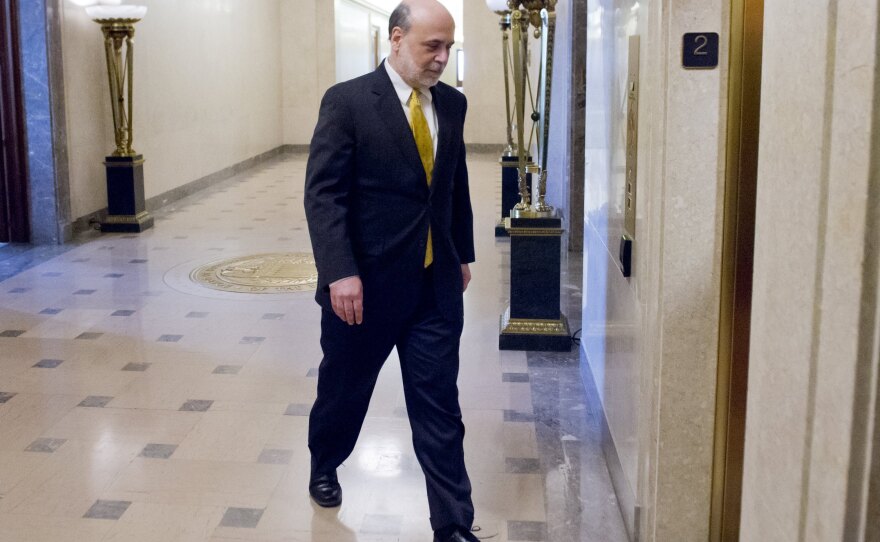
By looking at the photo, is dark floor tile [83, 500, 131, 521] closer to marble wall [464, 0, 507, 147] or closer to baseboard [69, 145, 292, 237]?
baseboard [69, 145, 292, 237]

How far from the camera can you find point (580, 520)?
12.7 ft

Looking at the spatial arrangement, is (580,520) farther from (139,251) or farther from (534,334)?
(139,251)

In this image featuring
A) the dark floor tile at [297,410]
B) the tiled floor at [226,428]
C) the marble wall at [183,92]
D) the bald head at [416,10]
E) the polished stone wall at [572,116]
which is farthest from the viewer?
the marble wall at [183,92]

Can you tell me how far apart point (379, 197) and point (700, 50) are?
3.64ft

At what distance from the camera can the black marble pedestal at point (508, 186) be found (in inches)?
388

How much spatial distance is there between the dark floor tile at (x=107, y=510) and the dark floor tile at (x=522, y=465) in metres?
1.54

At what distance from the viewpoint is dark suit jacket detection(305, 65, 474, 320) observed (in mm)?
3330

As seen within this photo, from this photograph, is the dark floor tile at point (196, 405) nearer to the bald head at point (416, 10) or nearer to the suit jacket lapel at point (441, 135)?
the suit jacket lapel at point (441, 135)

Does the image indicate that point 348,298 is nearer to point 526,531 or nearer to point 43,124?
point 526,531

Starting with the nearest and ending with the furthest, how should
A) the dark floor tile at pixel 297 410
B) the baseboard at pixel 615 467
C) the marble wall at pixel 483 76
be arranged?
1. the baseboard at pixel 615 467
2. the dark floor tile at pixel 297 410
3. the marble wall at pixel 483 76

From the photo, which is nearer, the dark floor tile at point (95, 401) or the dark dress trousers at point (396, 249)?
the dark dress trousers at point (396, 249)

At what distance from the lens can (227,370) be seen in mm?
5762

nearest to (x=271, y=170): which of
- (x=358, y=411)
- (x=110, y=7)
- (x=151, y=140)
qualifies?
(x=151, y=140)

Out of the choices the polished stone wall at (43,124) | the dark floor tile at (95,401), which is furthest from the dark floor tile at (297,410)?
the polished stone wall at (43,124)
